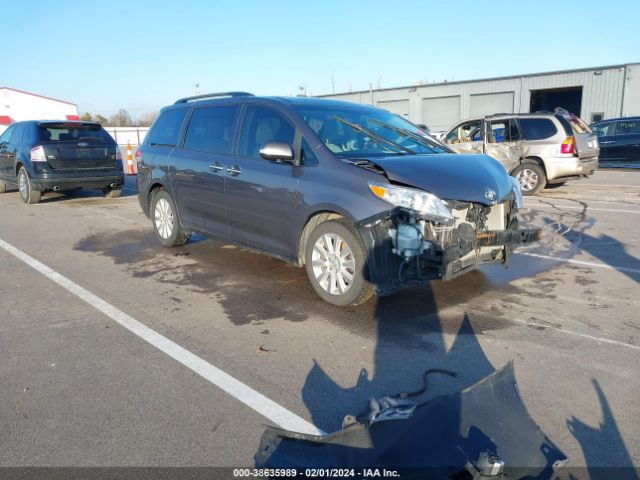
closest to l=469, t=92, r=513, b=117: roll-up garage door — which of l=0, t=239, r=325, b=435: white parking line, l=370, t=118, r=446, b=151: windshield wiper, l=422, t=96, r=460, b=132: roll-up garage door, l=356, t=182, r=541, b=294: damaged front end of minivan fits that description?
l=422, t=96, r=460, b=132: roll-up garage door

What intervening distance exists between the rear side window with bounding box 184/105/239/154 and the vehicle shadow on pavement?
4297 mm

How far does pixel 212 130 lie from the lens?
6129mm

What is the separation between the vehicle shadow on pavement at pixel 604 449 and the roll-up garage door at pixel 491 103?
34.8m

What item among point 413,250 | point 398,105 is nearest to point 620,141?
point 413,250

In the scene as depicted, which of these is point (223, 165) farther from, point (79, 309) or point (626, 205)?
point (626, 205)

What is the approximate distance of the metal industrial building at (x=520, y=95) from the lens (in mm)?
29750

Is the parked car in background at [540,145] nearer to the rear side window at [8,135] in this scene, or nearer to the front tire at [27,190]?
the front tire at [27,190]

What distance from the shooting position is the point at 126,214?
10523mm

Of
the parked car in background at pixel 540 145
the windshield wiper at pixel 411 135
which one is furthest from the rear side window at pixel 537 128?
the windshield wiper at pixel 411 135

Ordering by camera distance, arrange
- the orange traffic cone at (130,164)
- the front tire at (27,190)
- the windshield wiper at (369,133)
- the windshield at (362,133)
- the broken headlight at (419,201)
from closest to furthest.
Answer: the broken headlight at (419,201) → the windshield at (362,133) → the windshield wiper at (369,133) → the front tire at (27,190) → the orange traffic cone at (130,164)

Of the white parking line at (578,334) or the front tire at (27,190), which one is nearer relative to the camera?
the white parking line at (578,334)

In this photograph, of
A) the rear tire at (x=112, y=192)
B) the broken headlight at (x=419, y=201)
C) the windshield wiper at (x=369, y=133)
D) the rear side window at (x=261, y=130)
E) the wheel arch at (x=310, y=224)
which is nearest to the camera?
the broken headlight at (x=419, y=201)

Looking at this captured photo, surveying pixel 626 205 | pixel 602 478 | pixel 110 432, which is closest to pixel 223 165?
pixel 110 432

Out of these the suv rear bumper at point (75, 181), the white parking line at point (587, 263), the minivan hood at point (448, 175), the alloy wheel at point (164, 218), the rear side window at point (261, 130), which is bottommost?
the white parking line at point (587, 263)
